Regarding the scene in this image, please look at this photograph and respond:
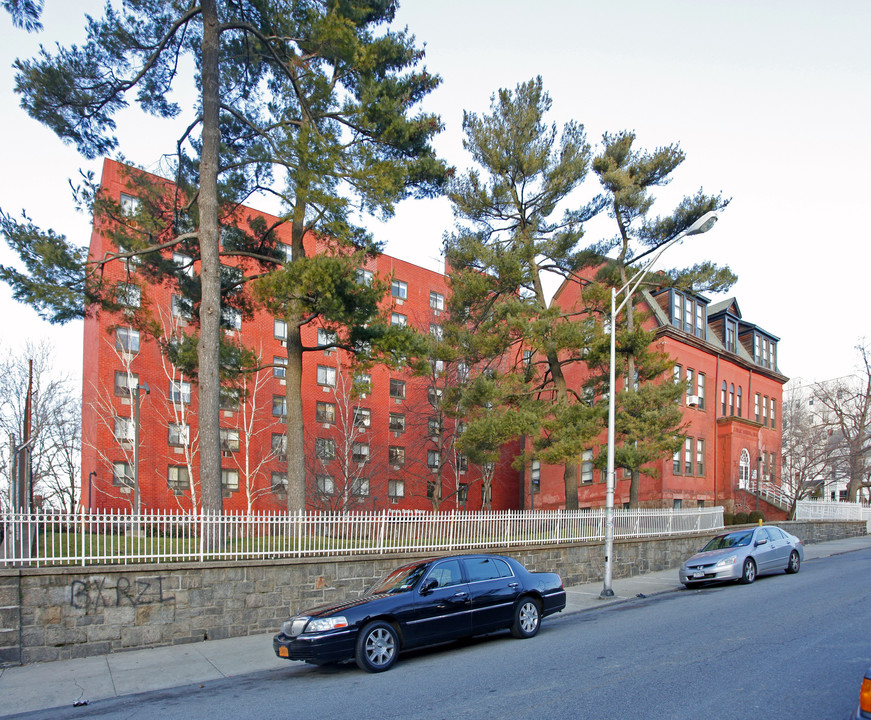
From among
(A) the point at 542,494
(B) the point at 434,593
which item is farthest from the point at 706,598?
(A) the point at 542,494

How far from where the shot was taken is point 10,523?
34.4ft

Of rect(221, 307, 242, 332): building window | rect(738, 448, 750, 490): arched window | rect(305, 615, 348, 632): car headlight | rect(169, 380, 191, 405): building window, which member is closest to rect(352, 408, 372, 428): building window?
rect(169, 380, 191, 405): building window

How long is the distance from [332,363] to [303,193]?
28.7 m

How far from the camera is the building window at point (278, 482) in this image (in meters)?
39.2

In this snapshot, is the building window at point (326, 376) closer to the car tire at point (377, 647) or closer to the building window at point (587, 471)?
the building window at point (587, 471)

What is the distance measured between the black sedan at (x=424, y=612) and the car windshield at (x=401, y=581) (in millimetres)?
14

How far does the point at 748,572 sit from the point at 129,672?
14150 millimetres

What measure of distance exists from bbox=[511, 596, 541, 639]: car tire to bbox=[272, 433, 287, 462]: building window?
28853 mm

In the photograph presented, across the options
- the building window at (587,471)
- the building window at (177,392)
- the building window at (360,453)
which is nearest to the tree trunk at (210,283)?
the building window at (177,392)

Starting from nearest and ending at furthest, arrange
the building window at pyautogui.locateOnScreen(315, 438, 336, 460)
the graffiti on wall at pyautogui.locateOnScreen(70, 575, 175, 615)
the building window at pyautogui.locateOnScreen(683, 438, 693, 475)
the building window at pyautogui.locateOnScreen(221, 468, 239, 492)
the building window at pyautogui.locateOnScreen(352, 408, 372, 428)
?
the graffiti on wall at pyautogui.locateOnScreen(70, 575, 175, 615)
the building window at pyautogui.locateOnScreen(221, 468, 239, 492)
the building window at pyautogui.locateOnScreen(683, 438, 693, 475)
the building window at pyautogui.locateOnScreen(315, 438, 336, 460)
the building window at pyautogui.locateOnScreen(352, 408, 372, 428)

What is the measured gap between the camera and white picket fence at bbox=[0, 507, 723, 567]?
36.2 ft

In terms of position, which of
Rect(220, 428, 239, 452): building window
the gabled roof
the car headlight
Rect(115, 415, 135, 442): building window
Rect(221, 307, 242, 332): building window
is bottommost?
the car headlight

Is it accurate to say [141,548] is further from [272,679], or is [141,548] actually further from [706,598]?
[706,598]

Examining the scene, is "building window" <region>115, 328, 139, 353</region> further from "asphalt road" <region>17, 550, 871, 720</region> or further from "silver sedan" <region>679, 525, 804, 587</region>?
"asphalt road" <region>17, 550, 871, 720</region>
